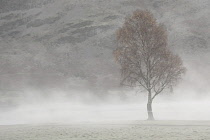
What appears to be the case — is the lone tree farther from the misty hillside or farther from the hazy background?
the misty hillside

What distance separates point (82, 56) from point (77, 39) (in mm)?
14866

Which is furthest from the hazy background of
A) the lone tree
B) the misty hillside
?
the lone tree

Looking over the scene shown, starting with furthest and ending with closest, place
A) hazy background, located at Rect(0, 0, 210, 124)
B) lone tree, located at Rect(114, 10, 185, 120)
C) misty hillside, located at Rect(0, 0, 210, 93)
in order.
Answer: misty hillside, located at Rect(0, 0, 210, 93), hazy background, located at Rect(0, 0, 210, 124), lone tree, located at Rect(114, 10, 185, 120)

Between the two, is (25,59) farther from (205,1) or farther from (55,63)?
(205,1)

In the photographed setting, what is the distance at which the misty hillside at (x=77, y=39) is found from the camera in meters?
116

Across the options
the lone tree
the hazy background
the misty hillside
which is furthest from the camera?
the misty hillside

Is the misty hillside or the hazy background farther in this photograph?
the misty hillside

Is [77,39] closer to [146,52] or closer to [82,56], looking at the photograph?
[82,56]

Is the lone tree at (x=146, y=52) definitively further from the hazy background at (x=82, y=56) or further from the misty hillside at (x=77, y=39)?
the misty hillside at (x=77, y=39)

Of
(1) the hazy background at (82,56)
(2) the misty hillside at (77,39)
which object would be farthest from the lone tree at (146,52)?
(2) the misty hillside at (77,39)

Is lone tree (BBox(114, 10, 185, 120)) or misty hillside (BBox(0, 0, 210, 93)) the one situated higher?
misty hillside (BBox(0, 0, 210, 93))

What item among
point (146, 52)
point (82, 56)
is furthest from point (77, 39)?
point (146, 52)

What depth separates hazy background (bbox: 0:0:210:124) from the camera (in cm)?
8794

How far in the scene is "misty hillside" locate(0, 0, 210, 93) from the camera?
116 m
